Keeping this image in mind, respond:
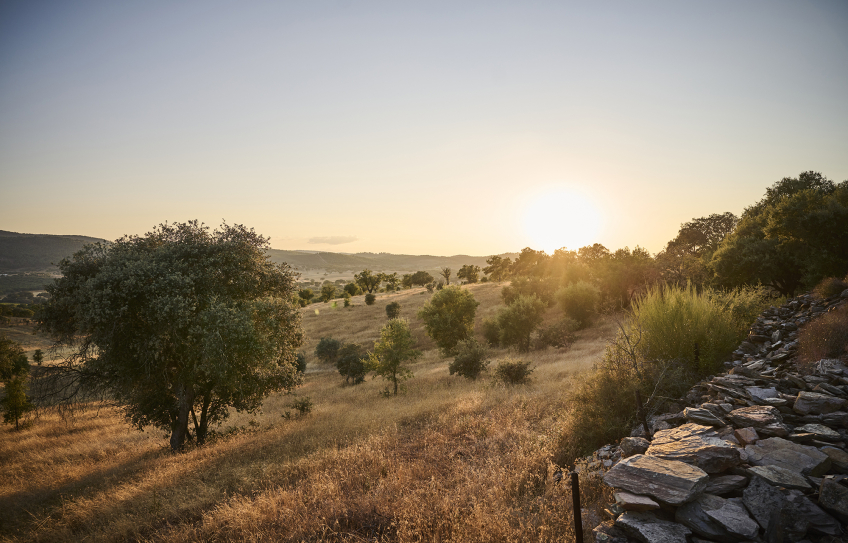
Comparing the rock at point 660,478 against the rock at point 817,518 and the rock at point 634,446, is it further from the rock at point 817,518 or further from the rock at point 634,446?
the rock at point 634,446

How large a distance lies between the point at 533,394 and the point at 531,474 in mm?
7635

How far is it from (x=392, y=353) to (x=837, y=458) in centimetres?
2081

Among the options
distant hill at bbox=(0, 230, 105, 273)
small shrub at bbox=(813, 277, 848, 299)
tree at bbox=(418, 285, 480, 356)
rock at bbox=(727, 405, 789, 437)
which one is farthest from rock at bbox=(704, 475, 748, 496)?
distant hill at bbox=(0, 230, 105, 273)

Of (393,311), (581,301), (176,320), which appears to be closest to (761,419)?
(176,320)

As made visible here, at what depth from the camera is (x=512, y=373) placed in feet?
64.3

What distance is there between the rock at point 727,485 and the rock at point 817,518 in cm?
48

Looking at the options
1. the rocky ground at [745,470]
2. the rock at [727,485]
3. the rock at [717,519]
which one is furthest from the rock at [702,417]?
the rock at [717,519]

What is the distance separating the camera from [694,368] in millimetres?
10641

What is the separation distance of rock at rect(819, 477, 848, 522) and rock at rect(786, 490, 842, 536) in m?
0.09

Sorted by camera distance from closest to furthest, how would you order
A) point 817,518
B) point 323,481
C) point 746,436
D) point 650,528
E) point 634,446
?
point 817,518 < point 650,528 < point 746,436 < point 634,446 < point 323,481

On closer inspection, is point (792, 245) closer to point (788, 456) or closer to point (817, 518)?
point (788, 456)

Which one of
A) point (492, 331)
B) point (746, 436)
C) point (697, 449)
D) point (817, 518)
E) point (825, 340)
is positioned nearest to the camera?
point (817, 518)

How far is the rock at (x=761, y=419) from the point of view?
571cm

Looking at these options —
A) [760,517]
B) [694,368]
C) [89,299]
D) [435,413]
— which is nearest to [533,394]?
[435,413]
